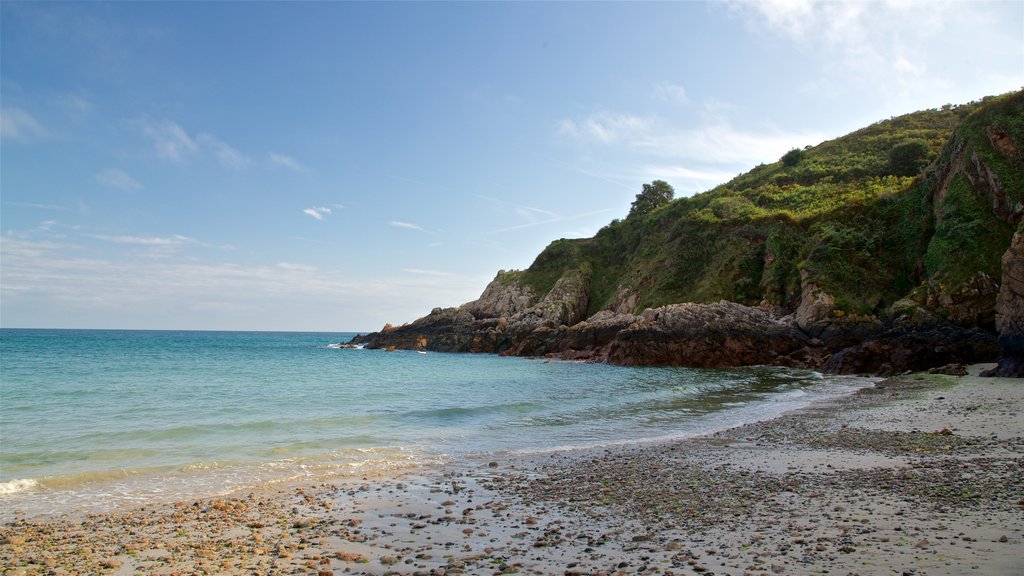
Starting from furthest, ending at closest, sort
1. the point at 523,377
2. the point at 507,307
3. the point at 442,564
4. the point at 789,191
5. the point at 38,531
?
the point at 507,307 → the point at 789,191 → the point at 523,377 → the point at 38,531 → the point at 442,564

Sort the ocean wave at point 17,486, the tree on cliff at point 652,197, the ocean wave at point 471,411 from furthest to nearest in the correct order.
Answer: the tree on cliff at point 652,197 < the ocean wave at point 471,411 < the ocean wave at point 17,486

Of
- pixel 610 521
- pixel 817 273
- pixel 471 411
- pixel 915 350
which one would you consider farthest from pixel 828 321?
pixel 610 521

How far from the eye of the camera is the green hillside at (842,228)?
36.3 m

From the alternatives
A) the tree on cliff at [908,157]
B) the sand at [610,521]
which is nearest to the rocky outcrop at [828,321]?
the tree on cliff at [908,157]

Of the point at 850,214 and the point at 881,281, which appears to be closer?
the point at 881,281

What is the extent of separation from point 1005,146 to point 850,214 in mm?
14190

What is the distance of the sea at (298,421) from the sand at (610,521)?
1977 mm

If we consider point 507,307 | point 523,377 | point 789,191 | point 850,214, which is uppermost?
point 789,191

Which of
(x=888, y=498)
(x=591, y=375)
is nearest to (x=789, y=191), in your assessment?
(x=591, y=375)

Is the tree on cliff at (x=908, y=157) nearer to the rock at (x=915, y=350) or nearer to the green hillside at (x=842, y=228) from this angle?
the green hillside at (x=842, y=228)

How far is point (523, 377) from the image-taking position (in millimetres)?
36094

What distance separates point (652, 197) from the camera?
93375mm

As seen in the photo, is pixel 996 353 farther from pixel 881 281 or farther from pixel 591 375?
pixel 591 375

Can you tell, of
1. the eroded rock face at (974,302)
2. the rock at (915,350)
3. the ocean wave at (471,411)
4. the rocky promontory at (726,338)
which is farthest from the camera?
the rocky promontory at (726,338)
